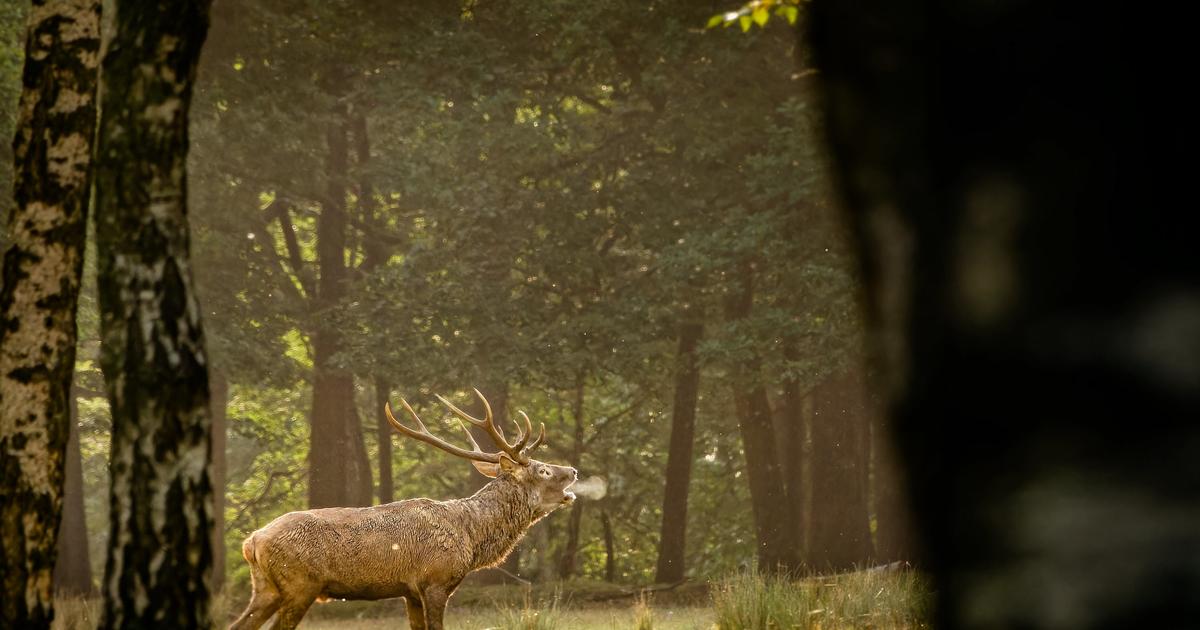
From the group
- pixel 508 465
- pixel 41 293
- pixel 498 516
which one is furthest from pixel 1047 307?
pixel 508 465

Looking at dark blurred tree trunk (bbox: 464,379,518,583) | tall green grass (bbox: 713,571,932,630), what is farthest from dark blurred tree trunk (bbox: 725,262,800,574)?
tall green grass (bbox: 713,571,932,630)

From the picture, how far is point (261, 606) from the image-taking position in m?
10.3

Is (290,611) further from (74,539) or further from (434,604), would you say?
(74,539)

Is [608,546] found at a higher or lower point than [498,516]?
lower

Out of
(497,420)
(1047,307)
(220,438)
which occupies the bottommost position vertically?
(1047,307)

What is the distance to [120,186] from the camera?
16.5 ft

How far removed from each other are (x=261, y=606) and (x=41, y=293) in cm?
486

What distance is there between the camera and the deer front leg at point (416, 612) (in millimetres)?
10523

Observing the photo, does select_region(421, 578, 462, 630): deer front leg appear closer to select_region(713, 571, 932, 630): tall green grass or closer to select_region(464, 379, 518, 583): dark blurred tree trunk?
select_region(713, 571, 932, 630): tall green grass

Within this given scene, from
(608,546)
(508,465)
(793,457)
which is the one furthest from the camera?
(608,546)

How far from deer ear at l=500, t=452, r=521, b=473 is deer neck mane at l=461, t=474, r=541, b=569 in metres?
0.05

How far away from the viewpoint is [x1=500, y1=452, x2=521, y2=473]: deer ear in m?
11.2

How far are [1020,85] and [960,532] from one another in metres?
0.32

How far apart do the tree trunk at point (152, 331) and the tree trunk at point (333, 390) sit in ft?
63.7
